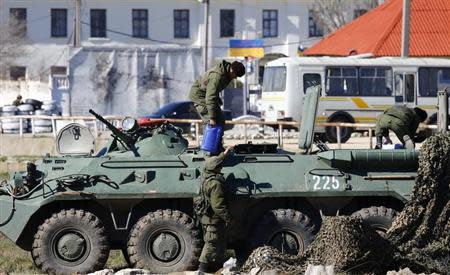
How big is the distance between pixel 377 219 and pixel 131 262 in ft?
9.64

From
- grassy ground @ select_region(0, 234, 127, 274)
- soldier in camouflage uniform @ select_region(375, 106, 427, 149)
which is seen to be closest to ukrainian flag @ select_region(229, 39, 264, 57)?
soldier in camouflage uniform @ select_region(375, 106, 427, 149)

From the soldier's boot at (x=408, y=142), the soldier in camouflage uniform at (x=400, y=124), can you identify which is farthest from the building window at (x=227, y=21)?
the soldier's boot at (x=408, y=142)

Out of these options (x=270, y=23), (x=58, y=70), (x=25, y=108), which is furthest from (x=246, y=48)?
(x=25, y=108)

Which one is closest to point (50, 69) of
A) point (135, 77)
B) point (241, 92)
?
point (135, 77)

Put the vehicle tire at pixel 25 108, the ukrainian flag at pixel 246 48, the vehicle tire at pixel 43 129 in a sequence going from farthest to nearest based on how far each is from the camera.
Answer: the ukrainian flag at pixel 246 48
the vehicle tire at pixel 25 108
the vehicle tire at pixel 43 129

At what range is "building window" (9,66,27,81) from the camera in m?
65.9

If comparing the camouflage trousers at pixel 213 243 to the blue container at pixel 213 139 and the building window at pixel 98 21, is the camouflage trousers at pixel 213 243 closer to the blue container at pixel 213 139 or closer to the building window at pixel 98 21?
the blue container at pixel 213 139

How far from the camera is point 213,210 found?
13.9 meters

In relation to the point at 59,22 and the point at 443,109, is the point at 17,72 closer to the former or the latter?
the point at 59,22

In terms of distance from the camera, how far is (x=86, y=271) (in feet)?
46.8

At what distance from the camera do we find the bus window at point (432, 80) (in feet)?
118

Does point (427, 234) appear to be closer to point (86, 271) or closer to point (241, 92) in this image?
point (86, 271)

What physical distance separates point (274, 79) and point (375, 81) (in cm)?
328

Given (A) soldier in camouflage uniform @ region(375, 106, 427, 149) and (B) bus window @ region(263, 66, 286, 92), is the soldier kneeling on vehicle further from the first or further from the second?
(B) bus window @ region(263, 66, 286, 92)
